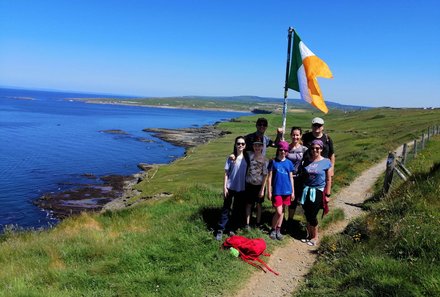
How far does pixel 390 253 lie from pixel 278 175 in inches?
143

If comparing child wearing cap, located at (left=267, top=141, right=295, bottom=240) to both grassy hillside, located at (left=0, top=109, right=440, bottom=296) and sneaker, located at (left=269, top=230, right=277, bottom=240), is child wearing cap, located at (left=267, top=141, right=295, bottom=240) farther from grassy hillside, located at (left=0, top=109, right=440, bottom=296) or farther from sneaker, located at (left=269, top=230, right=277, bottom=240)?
grassy hillside, located at (left=0, top=109, right=440, bottom=296)

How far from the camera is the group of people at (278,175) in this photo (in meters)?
10.4

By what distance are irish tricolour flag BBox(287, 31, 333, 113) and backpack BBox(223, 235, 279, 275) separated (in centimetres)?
485

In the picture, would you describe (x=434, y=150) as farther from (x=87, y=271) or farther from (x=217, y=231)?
(x=87, y=271)

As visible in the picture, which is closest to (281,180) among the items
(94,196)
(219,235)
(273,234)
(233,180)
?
(233,180)

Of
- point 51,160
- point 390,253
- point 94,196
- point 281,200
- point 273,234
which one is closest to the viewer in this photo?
point 390,253

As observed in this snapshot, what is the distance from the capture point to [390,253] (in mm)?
7812

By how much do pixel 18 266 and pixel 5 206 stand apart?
32.2 metres

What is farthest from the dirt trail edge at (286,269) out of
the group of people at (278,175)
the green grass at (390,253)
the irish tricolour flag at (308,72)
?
the irish tricolour flag at (308,72)

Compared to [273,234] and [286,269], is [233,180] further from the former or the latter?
[286,269]

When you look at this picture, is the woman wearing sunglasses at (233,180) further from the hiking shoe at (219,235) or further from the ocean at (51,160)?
the ocean at (51,160)

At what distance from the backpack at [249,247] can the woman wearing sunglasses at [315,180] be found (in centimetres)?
170

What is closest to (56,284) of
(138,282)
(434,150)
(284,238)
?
(138,282)

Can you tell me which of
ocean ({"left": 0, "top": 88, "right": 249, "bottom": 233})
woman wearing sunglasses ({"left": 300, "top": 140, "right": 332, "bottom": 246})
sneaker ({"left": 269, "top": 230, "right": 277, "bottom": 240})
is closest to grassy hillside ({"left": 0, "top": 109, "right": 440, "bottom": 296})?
sneaker ({"left": 269, "top": 230, "right": 277, "bottom": 240})
